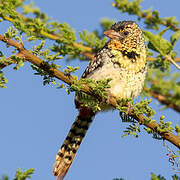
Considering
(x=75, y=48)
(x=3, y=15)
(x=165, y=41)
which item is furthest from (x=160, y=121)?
(x=3, y=15)

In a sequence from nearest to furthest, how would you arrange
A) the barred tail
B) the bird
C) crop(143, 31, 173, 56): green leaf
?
crop(143, 31, 173, 56): green leaf < the bird < the barred tail

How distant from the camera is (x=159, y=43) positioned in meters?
2.59

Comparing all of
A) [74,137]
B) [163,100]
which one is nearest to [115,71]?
[163,100]

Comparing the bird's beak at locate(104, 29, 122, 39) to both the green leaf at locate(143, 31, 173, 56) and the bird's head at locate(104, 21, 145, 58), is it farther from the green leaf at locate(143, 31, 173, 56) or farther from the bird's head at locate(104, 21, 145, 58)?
the green leaf at locate(143, 31, 173, 56)

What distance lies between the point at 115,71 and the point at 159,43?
1405 mm

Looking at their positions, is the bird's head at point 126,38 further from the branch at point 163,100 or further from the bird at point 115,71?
the branch at point 163,100

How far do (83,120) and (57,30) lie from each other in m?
1.45

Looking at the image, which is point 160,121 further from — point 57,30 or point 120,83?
point 57,30

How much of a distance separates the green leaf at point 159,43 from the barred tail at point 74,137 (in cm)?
212

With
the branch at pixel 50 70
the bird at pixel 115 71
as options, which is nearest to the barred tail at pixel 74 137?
the bird at pixel 115 71

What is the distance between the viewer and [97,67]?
4.18 m

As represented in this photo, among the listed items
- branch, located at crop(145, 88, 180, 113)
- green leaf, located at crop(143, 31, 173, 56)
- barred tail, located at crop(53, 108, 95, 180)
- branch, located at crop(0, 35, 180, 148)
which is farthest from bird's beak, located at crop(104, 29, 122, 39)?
green leaf, located at crop(143, 31, 173, 56)

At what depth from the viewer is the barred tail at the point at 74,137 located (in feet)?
14.8

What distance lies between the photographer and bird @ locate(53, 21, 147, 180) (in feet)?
13.1
